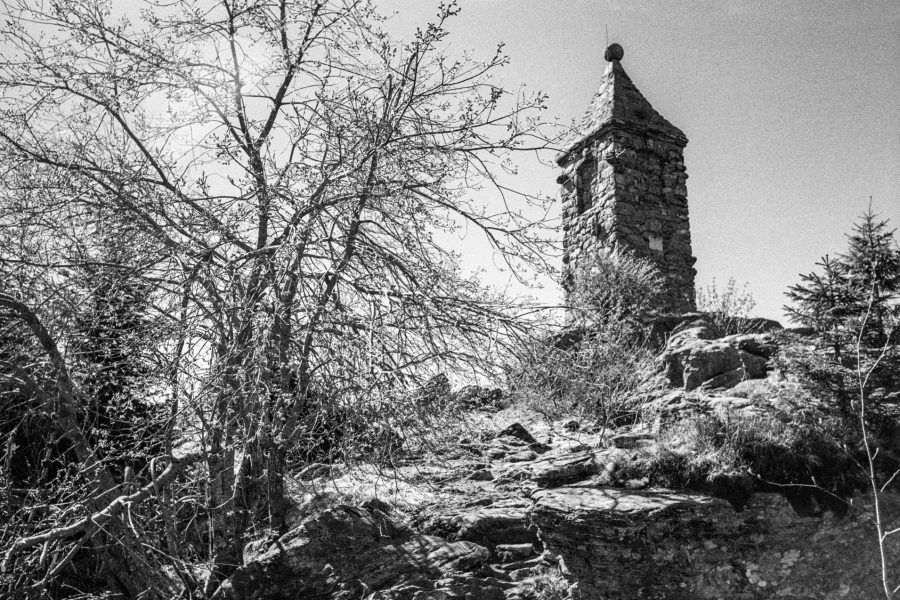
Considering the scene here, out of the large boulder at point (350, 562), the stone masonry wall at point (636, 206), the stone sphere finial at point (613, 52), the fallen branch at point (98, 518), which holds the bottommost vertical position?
the large boulder at point (350, 562)

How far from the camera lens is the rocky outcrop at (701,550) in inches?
238

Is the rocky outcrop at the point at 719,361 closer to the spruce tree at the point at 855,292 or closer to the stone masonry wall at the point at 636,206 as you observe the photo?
the spruce tree at the point at 855,292

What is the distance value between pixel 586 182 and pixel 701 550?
8686 mm

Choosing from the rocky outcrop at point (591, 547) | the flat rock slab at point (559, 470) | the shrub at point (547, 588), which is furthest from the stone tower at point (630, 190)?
the shrub at point (547, 588)

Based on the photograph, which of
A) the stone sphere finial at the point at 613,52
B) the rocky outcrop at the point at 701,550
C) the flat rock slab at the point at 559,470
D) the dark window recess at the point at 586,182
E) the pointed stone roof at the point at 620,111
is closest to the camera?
the rocky outcrop at the point at 701,550

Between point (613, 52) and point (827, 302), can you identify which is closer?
point (827, 302)

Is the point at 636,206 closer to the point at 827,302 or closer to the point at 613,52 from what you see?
the point at 613,52

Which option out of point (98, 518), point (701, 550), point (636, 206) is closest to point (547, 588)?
point (701, 550)

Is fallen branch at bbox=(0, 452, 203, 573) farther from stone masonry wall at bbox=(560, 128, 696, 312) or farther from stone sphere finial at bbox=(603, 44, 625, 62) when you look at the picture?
stone sphere finial at bbox=(603, 44, 625, 62)

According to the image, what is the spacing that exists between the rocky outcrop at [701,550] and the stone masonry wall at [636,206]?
628 centimetres

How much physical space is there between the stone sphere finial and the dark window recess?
2.66 metres

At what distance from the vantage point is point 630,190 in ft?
41.9

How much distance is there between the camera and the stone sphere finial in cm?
1456

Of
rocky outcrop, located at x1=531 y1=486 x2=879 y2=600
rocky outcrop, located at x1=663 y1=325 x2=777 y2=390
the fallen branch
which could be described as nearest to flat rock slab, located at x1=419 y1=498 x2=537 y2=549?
rocky outcrop, located at x1=531 y1=486 x2=879 y2=600
